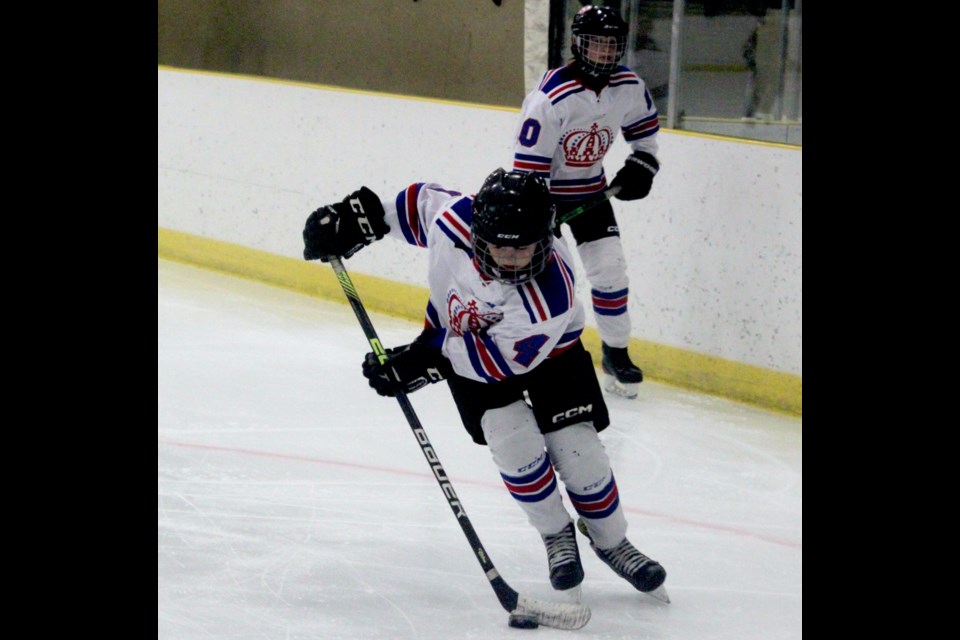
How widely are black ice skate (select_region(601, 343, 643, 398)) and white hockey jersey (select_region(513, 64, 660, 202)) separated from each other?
52 centimetres

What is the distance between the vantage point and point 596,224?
3857 millimetres

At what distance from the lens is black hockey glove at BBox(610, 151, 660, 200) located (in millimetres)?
3766

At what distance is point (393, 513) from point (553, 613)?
0.71 meters

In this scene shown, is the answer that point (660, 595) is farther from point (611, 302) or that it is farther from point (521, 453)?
point (611, 302)

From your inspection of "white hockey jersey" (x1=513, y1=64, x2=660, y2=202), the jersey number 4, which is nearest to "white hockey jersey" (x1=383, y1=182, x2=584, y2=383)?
the jersey number 4

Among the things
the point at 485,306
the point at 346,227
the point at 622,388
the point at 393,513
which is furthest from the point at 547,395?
the point at 622,388

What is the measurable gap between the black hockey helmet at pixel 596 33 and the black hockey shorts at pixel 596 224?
44cm

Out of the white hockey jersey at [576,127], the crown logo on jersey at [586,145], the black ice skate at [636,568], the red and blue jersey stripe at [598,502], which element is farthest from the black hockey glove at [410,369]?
the crown logo on jersey at [586,145]

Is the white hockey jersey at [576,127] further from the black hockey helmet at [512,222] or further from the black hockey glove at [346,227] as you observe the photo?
the black hockey helmet at [512,222]

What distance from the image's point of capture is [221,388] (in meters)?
3.95

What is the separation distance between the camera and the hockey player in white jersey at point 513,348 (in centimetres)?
215
